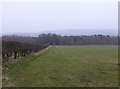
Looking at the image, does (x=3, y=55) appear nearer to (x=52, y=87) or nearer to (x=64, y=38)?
(x=52, y=87)

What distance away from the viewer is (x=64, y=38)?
160 m

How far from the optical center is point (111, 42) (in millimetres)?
153500

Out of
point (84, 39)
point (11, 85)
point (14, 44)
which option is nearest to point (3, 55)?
point (14, 44)

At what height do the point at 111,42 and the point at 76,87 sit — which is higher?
the point at 76,87

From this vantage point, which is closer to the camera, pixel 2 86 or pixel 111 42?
pixel 2 86

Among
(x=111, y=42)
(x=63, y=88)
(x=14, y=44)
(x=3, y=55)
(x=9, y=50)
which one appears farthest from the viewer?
(x=111, y=42)

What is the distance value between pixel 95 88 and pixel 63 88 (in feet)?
4.69

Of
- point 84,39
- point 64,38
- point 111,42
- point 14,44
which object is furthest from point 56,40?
point 14,44

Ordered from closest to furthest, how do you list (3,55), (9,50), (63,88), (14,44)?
(63,88) → (3,55) → (9,50) → (14,44)

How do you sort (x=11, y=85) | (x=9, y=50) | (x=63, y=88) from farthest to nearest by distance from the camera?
(x=9, y=50), (x=11, y=85), (x=63, y=88)

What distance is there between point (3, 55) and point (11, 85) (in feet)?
55.7

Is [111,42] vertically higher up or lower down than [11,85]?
lower down

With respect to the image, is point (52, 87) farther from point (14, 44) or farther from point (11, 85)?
point (14, 44)

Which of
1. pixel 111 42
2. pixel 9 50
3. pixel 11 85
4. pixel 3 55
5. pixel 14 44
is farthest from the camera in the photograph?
pixel 111 42
